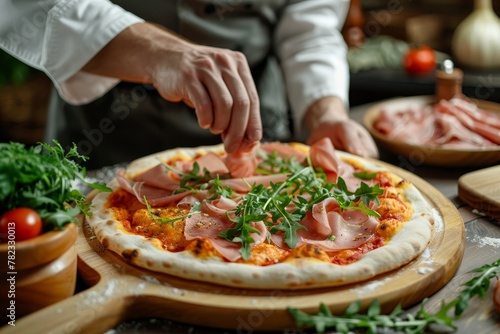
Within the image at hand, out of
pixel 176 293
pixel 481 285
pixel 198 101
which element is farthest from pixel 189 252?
pixel 481 285

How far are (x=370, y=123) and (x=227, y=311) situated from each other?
1.37 metres

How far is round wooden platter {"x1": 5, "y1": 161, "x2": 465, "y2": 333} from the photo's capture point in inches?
47.9

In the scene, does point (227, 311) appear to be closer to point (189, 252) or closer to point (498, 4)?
point (189, 252)

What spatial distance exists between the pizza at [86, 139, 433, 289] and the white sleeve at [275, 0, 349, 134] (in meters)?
0.62

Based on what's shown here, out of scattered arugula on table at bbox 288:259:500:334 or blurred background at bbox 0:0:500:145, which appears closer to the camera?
scattered arugula on table at bbox 288:259:500:334

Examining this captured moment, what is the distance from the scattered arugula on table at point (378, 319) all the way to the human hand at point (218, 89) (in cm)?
58

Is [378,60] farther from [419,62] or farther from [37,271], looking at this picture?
[37,271]

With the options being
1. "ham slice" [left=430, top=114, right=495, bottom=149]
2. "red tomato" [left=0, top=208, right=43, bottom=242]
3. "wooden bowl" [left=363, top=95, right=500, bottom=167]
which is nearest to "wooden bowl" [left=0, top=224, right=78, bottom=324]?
"red tomato" [left=0, top=208, right=43, bottom=242]

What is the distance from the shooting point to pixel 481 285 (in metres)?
1.35

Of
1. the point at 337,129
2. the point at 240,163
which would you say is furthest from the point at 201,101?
the point at 337,129

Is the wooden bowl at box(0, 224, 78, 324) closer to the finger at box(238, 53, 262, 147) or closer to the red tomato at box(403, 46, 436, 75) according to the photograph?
the finger at box(238, 53, 262, 147)

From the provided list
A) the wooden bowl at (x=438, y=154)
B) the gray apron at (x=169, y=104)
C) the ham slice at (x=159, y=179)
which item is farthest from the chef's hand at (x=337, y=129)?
the ham slice at (x=159, y=179)

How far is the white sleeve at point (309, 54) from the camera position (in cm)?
250

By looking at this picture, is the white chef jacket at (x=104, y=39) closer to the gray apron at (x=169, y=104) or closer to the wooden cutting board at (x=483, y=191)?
the gray apron at (x=169, y=104)
